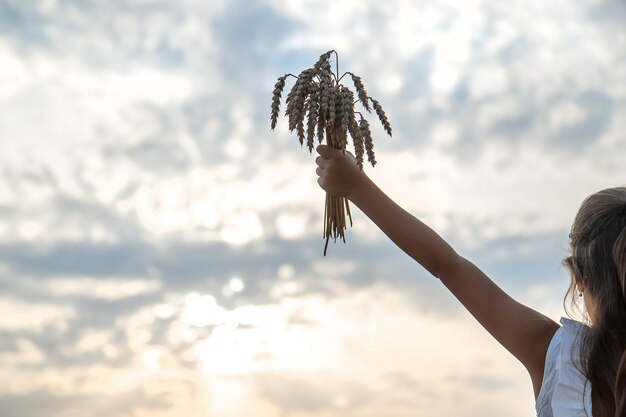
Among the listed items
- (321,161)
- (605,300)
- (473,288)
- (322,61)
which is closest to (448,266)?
(473,288)

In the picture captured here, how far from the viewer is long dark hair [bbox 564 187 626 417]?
3723 mm

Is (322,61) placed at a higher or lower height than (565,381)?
higher

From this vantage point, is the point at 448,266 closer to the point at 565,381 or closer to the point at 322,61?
the point at 565,381

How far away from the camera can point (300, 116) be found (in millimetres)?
5383

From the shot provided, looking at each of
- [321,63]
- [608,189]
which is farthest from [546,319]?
[321,63]

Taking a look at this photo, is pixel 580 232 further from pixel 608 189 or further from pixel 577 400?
pixel 577 400

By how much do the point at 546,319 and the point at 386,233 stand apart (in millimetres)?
973

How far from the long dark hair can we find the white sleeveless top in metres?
0.05

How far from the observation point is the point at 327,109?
531 centimetres

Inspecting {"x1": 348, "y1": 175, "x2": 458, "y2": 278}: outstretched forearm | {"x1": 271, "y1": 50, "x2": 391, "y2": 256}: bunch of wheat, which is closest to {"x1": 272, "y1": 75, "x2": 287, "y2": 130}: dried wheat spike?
{"x1": 271, "y1": 50, "x2": 391, "y2": 256}: bunch of wheat

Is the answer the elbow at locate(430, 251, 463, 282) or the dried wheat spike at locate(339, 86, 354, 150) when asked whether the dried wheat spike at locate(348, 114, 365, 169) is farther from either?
the elbow at locate(430, 251, 463, 282)

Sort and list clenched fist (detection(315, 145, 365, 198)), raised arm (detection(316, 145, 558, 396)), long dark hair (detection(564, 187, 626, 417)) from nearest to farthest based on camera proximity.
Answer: long dark hair (detection(564, 187, 626, 417)), raised arm (detection(316, 145, 558, 396)), clenched fist (detection(315, 145, 365, 198))

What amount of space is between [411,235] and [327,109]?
1.55 metres

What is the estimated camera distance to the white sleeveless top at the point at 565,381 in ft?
12.4
